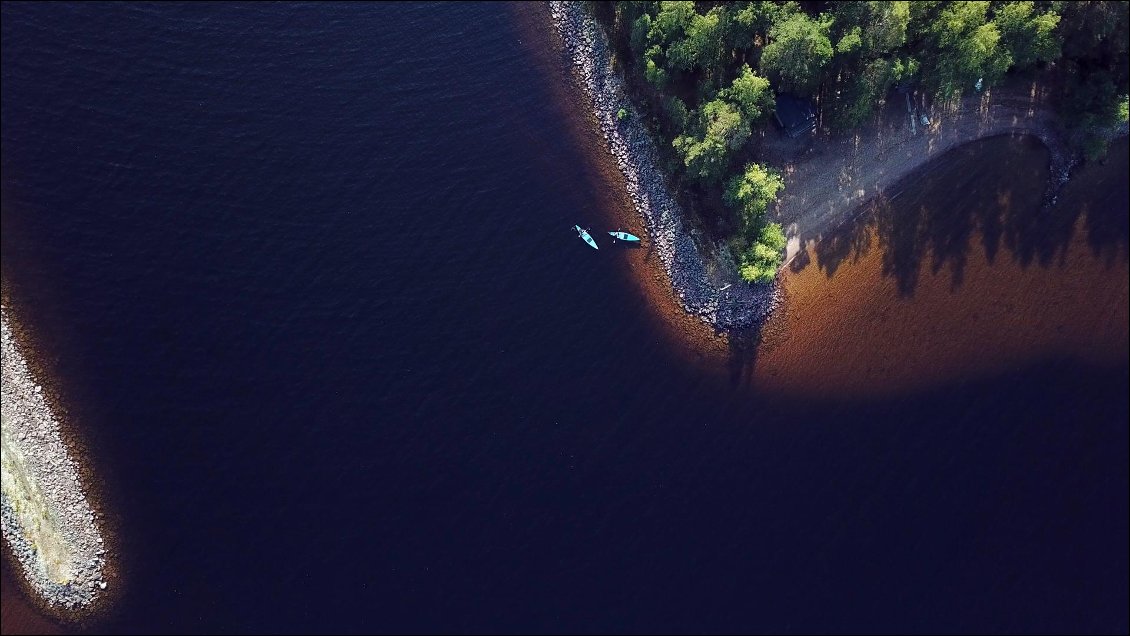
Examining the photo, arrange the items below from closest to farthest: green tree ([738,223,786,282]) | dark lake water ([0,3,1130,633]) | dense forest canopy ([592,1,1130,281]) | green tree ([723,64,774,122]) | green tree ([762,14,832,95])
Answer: green tree ([762,14,832,95]) < dense forest canopy ([592,1,1130,281]) < green tree ([723,64,774,122]) < green tree ([738,223,786,282]) < dark lake water ([0,3,1130,633])

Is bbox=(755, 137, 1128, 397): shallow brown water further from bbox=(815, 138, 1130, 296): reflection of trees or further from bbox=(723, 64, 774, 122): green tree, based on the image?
bbox=(723, 64, 774, 122): green tree

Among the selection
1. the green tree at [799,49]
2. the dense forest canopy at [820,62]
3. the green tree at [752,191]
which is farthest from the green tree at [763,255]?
the green tree at [799,49]

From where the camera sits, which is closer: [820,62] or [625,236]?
[820,62]

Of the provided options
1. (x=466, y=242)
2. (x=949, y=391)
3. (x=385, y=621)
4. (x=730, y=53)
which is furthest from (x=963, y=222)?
(x=385, y=621)

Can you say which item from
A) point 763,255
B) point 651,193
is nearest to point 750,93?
point 651,193

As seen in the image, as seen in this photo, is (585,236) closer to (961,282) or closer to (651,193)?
(651,193)

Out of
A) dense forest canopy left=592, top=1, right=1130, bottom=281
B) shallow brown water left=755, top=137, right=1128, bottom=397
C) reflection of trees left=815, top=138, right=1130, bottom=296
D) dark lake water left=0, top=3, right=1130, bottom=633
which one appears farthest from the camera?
shallow brown water left=755, top=137, right=1128, bottom=397

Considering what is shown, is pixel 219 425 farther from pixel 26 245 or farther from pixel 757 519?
pixel 757 519

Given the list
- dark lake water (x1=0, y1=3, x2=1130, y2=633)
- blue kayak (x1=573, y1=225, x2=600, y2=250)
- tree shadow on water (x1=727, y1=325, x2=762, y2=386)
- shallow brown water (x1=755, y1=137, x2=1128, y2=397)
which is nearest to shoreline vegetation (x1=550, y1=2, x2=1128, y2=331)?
tree shadow on water (x1=727, y1=325, x2=762, y2=386)
